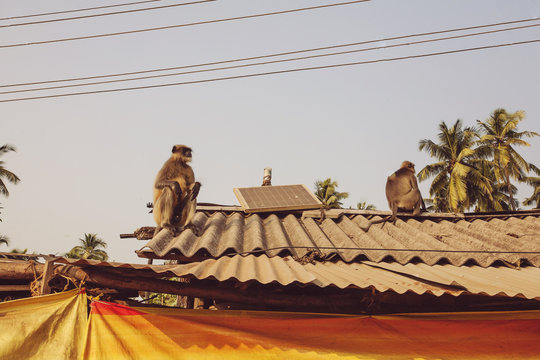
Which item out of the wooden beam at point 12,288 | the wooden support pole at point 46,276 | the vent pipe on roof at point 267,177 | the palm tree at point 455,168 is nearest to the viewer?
the wooden support pole at point 46,276

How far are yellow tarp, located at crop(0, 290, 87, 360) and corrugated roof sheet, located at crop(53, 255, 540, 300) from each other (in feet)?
1.34

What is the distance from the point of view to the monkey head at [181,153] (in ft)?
25.3

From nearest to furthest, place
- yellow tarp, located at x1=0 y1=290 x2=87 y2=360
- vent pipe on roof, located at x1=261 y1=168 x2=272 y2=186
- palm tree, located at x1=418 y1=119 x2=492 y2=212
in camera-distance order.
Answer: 1. yellow tarp, located at x1=0 y1=290 x2=87 y2=360
2. vent pipe on roof, located at x1=261 y1=168 x2=272 y2=186
3. palm tree, located at x1=418 y1=119 x2=492 y2=212

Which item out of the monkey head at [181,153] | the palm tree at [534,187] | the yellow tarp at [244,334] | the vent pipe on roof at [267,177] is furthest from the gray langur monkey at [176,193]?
the palm tree at [534,187]

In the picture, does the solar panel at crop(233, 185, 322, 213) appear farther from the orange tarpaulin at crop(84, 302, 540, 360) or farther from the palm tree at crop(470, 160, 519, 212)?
the palm tree at crop(470, 160, 519, 212)

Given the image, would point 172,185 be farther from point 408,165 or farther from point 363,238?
→ point 408,165

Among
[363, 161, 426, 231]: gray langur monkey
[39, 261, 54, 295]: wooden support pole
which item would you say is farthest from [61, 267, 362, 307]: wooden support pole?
[363, 161, 426, 231]: gray langur monkey

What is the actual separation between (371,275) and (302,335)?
3.10ft

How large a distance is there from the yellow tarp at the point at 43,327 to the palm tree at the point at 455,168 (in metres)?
29.0

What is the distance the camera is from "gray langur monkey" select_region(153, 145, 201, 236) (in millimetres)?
6430

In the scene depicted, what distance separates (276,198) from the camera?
26.9ft

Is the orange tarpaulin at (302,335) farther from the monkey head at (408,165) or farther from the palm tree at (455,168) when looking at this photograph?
the palm tree at (455,168)

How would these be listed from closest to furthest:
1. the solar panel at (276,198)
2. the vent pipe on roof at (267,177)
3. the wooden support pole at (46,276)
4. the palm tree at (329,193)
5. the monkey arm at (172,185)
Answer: the wooden support pole at (46,276)
the monkey arm at (172,185)
the solar panel at (276,198)
the vent pipe on roof at (267,177)
the palm tree at (329,193)

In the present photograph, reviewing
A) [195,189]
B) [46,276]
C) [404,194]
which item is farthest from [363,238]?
[404,194]
